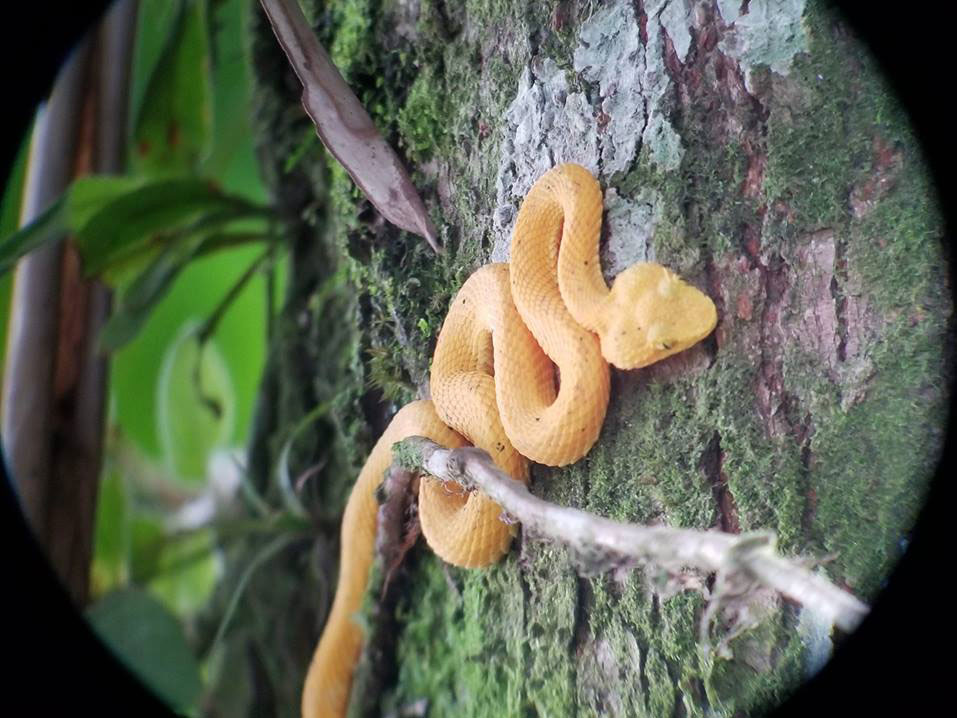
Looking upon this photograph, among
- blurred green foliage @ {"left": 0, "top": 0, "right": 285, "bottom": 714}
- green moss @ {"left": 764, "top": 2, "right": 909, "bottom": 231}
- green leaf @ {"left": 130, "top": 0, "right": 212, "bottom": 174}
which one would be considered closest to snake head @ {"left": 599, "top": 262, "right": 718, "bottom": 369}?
green moss @ {"left": 764, "top": 2, "right": 909, "bottom": 231}

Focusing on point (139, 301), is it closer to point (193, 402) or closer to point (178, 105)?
point (193, 402)

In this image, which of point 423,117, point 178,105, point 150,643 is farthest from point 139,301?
point 423,117

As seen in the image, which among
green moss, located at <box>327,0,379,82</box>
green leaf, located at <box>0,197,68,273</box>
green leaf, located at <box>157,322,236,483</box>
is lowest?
green leaf, located at <box>157,322,236,483</box>

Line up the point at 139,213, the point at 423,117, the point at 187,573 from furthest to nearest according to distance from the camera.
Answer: the point at 187,573 → the point at 139,213 → the point at 423,117

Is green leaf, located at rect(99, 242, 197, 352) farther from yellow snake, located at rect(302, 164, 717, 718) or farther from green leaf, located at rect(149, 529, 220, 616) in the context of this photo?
yellow snake, located at rect(302, 164, 717, 718)

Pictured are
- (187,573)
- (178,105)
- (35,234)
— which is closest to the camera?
(35,234)

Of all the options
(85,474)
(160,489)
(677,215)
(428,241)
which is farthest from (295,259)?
(160,489)

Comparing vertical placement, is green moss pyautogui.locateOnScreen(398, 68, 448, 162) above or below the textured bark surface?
above
